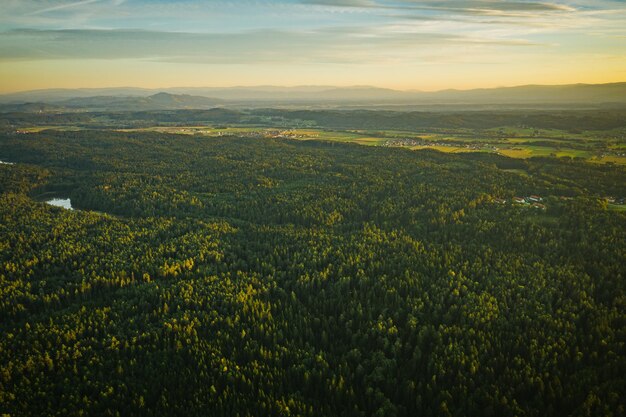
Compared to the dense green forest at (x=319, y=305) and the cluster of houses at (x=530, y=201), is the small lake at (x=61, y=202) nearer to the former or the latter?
the dense green forest at (x=319, y=305)

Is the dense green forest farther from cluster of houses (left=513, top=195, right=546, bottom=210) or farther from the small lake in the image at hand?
the small lake

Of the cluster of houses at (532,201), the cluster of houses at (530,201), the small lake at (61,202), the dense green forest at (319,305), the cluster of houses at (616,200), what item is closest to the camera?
the dense green forest at (319,305)

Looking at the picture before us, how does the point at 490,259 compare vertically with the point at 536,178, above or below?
below

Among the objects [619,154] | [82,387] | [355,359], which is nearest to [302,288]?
[355,359]

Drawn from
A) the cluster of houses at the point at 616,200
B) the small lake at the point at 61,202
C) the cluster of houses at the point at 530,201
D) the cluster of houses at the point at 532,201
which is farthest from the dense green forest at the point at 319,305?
the small lake at the point at 61,202

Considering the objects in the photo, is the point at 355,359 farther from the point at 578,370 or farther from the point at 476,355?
the point at 578,370

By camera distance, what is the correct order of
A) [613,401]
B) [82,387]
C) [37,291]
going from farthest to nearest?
[37,291]
[82,387]
[613,401]

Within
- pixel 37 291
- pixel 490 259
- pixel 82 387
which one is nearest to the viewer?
pixel 82 387

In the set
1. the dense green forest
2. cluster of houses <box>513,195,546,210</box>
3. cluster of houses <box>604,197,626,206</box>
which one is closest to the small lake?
the dense green forest
